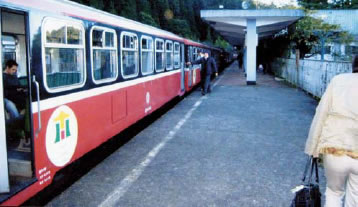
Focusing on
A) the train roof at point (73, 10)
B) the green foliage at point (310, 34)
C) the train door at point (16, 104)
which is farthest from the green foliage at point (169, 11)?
the train door at point (16, 104)

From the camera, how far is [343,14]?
143 feet

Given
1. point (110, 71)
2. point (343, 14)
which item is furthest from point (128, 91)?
point (343, 14)

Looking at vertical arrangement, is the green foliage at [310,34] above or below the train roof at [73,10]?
above

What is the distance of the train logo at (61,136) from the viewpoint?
14.9 feet

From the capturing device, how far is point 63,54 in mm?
4930

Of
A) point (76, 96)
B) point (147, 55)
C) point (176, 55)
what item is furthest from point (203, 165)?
point (176, 55)

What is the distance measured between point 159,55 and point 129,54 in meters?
3.06

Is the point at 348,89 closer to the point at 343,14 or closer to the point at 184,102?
the point at 184,102

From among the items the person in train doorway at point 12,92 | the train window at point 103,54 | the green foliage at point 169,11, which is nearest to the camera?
the person in train doorway at point 12,92

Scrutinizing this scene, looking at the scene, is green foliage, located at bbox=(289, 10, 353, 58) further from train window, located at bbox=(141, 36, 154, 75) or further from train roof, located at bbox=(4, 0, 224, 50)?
train roof, located at bbox=(4, 0, 224, 50)

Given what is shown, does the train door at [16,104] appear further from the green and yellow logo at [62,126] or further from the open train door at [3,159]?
the green and yellow logo at [62,126]

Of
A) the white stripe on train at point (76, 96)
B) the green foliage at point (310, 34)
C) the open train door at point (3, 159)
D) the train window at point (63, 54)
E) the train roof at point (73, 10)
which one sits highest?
the green foliage at point (310, 34)

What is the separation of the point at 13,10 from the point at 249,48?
17.2 m

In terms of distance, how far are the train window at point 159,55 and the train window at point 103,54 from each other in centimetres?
348
